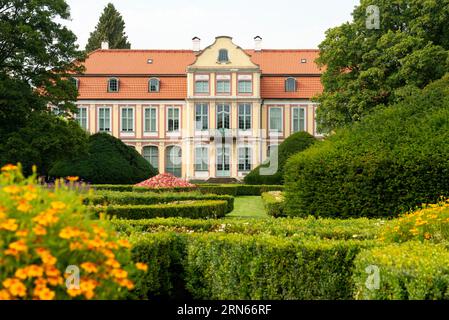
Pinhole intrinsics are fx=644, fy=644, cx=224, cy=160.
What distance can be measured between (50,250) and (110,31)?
163ft

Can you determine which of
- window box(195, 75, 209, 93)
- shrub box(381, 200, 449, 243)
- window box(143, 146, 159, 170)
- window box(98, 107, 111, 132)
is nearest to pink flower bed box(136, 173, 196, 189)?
shrub box(381, 200, 449, 243)

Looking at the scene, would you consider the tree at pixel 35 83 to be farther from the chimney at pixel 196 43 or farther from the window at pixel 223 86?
the chimney at pixel 196 43

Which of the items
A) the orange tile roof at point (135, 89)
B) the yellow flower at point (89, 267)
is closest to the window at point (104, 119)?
the orange tile roof at point (135, 89)

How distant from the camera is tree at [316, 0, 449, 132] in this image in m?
25.8

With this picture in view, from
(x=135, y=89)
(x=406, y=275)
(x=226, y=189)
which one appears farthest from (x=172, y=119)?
(x=406, y=275)

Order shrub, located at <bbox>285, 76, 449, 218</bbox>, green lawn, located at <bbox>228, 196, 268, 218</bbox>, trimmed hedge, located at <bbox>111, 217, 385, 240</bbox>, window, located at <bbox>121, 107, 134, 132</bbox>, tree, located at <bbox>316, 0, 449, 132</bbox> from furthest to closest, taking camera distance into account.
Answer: window, located at <bbox>121, 107, 134, 132</bbox> → tree, located at <bbox>316, 0, 449, 132</bbox> → green lawn, located at <bbox>228, 196, 268, 218</bbox> → shrub, located at <bbox>285, 76, 449, 218</bbox> → trimmed hedge, located at <bbox>111, 217, 385, 240</bbox>

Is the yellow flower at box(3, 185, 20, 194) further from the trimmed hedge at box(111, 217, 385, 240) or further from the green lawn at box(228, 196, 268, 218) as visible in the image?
the green lawn at box(228, 196, 268, 218)

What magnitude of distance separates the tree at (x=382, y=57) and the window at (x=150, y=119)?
46.7 feet

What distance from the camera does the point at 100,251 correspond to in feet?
12.2

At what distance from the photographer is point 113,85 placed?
1578 inches

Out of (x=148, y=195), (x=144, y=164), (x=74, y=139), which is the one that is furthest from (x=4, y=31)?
(x=148, y=195)

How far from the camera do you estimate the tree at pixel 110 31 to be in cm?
5125

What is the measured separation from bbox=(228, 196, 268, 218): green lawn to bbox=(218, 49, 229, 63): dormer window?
17.2 m

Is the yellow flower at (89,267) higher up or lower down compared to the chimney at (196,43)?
lower down
